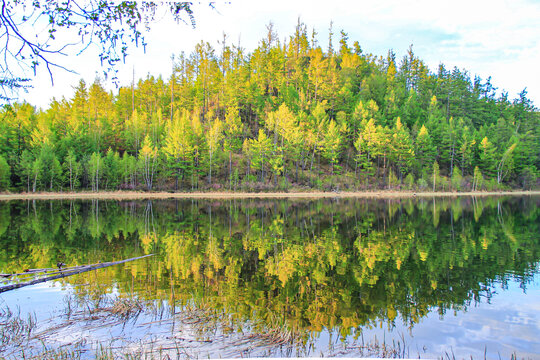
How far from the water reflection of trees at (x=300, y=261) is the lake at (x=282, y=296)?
53 millimetres

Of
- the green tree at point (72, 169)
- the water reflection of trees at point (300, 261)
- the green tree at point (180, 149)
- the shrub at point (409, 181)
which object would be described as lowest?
the water reflection of trees at point (300, 261)

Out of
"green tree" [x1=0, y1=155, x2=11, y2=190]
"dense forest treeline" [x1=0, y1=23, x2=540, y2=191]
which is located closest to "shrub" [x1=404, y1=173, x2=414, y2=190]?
"dense forest treeline" [x1=0, y1=23, x2=540, y2=191]

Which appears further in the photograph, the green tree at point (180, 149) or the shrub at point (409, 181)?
the shrub at point (409, 181)

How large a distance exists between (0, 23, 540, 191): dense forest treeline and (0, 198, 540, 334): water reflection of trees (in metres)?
35.2

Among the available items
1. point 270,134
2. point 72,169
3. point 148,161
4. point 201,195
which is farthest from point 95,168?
point 270,134

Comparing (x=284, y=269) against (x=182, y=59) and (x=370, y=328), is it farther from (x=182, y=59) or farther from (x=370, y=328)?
(x=182, y=59)

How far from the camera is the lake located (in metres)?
6.14

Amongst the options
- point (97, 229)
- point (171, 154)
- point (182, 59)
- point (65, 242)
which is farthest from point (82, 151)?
point (65, 242)

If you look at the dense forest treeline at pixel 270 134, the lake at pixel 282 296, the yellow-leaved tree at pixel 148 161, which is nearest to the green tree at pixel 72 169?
the dense forest treeline at pixel 270 134

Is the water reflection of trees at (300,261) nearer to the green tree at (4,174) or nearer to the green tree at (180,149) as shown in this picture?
the green tree at (180,149)

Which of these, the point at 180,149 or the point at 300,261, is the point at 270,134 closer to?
the point at 180,149

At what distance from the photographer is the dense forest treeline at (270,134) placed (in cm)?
5681

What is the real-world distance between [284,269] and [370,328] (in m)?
4.70

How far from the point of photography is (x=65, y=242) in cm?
1638
